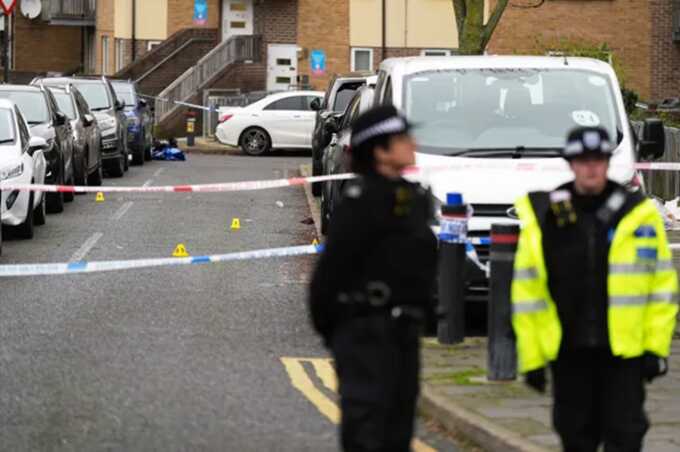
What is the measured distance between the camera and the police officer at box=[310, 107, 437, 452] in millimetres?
5797

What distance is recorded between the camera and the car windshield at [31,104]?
894 inches

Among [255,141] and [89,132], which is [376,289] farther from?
[255,141]

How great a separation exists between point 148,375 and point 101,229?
9640 millimetres

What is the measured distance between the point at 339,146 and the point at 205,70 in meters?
34.2

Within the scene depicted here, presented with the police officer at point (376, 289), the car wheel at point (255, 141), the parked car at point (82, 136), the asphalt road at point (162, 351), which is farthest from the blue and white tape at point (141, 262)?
the car wheel at point (255, 141)

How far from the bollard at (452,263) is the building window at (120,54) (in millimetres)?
44370

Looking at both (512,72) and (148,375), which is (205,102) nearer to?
(512,72)

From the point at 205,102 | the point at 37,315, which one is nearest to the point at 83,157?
the point at 37,315

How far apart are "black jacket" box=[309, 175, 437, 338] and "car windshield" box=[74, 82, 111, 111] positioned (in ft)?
82.6

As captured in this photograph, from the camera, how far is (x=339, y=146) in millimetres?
16219

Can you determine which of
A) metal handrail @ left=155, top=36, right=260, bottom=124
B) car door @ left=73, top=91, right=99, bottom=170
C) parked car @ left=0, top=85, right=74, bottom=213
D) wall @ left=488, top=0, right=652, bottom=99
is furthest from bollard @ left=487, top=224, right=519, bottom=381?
wall @ left=488, top=0, right=652, bottom=99

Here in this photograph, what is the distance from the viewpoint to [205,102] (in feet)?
157

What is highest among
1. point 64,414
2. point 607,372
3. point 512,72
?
point 512,72

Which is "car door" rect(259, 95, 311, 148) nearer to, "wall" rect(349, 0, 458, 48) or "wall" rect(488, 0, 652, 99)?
"wall" rect(488, 0, 652, 99)
